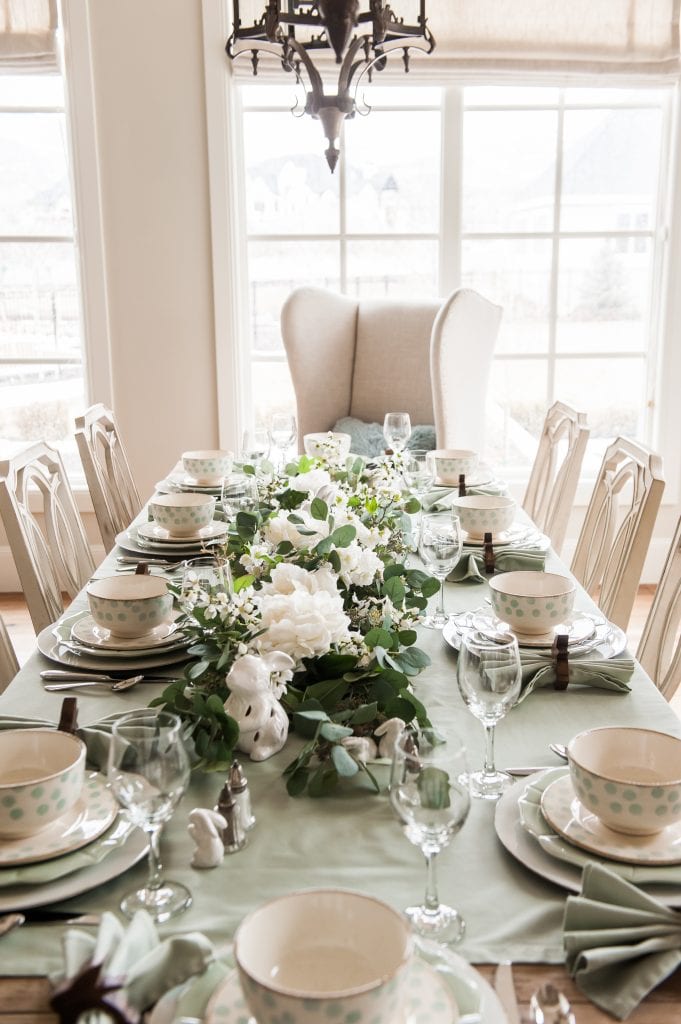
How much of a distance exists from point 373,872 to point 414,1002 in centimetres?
21

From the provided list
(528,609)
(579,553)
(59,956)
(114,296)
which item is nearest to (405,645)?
(528,609)

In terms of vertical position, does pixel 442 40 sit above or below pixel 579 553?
above

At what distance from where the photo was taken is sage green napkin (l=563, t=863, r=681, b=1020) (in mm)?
759

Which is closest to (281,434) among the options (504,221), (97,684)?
(97,684)

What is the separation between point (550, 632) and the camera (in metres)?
1.51

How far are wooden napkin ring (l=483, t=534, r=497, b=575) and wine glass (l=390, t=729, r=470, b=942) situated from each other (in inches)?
42.7

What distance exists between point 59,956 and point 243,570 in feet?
2.63

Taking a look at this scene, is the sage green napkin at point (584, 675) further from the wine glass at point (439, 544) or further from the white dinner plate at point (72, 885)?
the white dinner plate at point (72, 885)

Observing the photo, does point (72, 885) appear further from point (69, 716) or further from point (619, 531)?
point (619, 531)

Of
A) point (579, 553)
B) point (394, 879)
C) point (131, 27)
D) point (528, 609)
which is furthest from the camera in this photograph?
point (131, 27)

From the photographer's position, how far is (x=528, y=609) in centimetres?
148

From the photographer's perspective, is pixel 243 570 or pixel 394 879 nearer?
pixel 394 879

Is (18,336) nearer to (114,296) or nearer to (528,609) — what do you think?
(114,296)

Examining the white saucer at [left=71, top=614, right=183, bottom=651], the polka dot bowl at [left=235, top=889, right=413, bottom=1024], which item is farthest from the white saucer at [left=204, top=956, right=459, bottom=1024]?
the white saucer at [left=71, top=614, right=183, bottom=651]
